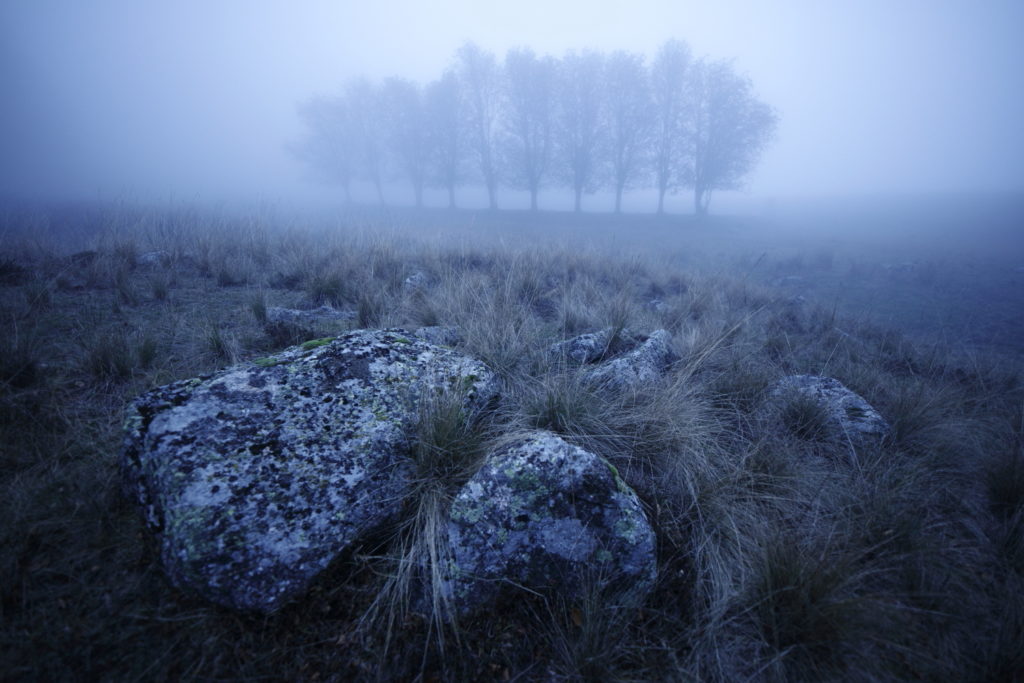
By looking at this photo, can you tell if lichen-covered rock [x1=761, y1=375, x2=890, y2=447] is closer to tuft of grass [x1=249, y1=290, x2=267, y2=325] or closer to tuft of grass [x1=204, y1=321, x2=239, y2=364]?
tuft of grass [x1=204, y1=321, x2=239, y2=364]

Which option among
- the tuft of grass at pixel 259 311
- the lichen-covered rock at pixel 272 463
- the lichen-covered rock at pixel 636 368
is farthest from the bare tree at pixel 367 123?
the lichen-covered rock at pixel 272 463

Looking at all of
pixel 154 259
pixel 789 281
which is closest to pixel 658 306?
pixel 154 259

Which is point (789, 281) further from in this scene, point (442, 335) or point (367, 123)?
point (367, 123)

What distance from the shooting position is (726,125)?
2403cm

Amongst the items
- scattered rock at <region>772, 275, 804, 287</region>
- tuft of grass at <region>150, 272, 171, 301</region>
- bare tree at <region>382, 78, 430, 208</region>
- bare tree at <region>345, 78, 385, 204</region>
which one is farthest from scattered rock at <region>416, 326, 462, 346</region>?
bare tree at <region>345, 78, 385, 204</region>

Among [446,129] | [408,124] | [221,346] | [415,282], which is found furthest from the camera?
[408,124]

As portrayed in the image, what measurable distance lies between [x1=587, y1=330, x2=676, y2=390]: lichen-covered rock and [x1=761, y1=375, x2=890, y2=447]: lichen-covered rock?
31.7 inches

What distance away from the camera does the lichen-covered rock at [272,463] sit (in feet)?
4.26

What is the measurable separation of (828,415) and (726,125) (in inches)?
1101

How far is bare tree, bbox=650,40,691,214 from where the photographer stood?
81.8ft

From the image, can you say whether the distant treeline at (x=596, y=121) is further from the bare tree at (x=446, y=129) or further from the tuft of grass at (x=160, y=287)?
the tuft of grass at (x=160, y=287)

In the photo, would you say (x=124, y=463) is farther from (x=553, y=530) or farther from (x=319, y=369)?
(x=553, y=530)

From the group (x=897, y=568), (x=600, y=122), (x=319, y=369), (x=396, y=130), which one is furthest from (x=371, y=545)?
(x=396, y=130)

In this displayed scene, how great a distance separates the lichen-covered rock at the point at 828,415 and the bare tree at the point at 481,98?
28550mm
